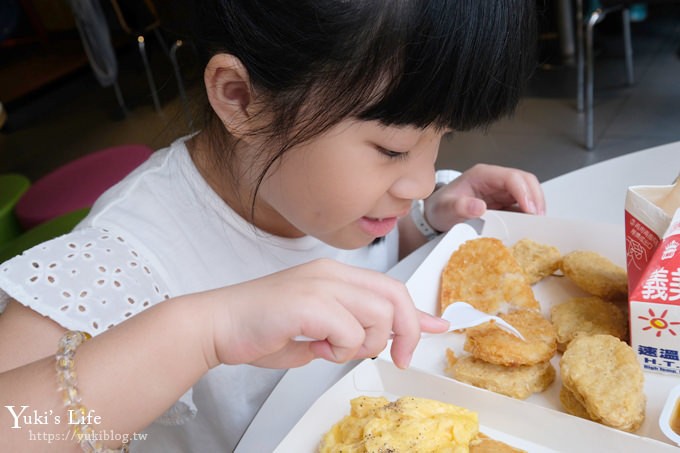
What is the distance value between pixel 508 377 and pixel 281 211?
1.04 feet

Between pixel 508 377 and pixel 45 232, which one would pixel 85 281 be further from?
pixel 45 232

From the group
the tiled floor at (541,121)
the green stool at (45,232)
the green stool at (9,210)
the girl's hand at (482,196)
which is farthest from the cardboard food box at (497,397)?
the green stool at (9,210)

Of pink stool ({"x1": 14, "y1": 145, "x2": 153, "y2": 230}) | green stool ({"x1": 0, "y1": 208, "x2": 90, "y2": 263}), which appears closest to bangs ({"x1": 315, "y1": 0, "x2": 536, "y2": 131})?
green stool ({"x1": 0, "y1": 208, "x2": 90, "y2": 263})

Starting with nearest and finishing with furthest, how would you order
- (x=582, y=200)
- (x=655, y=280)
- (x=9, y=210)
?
(x=655, y=280)
(x=582, y=200)
(x=9, y=210)

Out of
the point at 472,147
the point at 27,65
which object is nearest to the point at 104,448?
the point at 472,147

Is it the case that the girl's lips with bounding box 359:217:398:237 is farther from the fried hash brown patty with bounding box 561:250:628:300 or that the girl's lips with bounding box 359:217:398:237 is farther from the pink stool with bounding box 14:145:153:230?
the pink stool with bounding box 14:145:153:230

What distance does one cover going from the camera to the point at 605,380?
66 cm

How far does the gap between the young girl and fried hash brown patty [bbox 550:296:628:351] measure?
0.20m

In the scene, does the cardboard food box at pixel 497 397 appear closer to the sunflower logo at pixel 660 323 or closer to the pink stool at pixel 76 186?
the sunflower logo at pixel 660 323

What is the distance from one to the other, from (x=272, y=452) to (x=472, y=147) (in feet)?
7.49

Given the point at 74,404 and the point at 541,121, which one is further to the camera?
the point at 541,121

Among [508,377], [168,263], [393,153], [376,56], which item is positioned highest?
[376,56]

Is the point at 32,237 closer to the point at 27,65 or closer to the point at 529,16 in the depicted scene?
the point at 529,16

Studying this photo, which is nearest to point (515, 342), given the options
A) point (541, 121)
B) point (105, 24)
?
point (541, 121)
